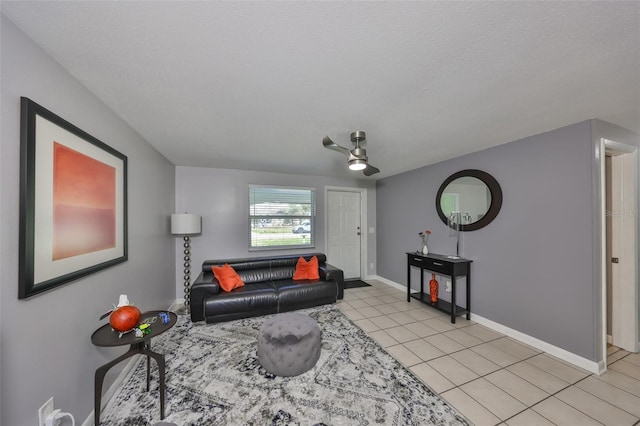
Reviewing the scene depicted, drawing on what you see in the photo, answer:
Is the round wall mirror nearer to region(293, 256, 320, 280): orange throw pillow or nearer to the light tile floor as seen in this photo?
the light tile floor

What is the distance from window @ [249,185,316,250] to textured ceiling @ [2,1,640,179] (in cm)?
214

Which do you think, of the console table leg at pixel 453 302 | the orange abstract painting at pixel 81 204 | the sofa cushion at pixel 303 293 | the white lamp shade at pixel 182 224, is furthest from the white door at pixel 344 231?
the orange abstract painting at pixel 81 204

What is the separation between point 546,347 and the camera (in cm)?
246

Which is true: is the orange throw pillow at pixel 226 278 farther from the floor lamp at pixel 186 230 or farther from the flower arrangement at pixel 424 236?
the flower arrangement at pixel 424 236

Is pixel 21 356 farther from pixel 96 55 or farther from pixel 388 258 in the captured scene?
pixel 388 258

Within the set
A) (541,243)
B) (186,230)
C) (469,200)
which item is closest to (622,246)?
(541,243)

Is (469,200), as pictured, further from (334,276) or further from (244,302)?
(244,302)

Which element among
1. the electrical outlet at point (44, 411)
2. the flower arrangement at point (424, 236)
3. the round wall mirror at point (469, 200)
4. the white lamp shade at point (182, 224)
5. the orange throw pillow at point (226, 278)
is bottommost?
the electrical outlet at point (44, 411)


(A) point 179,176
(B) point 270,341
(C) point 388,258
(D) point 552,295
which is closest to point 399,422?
(B) point 270,341

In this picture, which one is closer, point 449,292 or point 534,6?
point 534,6

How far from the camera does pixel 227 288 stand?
10.8 ft

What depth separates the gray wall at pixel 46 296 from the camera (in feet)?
3.44

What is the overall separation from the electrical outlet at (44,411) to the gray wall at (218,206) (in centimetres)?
281

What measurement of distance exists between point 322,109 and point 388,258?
3.90 m
